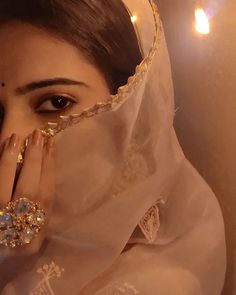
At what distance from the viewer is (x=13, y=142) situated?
72cm

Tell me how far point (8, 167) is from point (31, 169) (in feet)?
0.09

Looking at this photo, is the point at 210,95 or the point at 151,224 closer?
the point at 151,224

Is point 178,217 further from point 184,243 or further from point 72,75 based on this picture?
point 72,75

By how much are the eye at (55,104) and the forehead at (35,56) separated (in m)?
0.03

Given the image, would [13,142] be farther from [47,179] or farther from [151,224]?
[151,224]

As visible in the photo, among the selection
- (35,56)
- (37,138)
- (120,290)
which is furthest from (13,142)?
(120,290)

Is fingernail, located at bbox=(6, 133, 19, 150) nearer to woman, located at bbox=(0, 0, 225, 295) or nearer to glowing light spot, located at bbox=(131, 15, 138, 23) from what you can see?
woman, located at bbox=(0, 0, 225, 295)

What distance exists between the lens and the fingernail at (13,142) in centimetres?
71

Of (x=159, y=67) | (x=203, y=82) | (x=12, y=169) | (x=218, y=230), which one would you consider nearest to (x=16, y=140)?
(x=12, y=169)

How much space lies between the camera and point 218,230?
2.80 feet

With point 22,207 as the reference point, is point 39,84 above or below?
above

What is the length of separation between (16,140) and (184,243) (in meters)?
0.28

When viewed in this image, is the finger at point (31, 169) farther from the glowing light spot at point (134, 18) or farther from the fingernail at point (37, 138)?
the glowing light spot at point (134, 18)

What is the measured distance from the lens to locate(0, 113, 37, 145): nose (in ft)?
2.46
